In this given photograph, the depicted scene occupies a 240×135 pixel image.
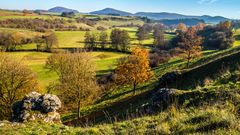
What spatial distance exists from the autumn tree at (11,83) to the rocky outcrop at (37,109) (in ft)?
55.0

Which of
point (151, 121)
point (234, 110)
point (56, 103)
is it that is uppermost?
point (234, 110)

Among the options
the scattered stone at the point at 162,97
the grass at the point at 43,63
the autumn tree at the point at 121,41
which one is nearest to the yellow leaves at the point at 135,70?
the grass at the point at 43,63

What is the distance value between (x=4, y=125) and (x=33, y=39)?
145 m

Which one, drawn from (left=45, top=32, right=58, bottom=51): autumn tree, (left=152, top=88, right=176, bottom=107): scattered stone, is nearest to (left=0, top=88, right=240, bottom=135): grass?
(left=152, top=88, right=176, bottom=107): scattered stone

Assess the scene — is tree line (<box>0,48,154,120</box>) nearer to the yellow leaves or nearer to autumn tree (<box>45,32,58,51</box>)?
the yellow leaves

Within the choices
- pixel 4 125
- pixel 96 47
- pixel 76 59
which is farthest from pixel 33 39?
pixel 4 125

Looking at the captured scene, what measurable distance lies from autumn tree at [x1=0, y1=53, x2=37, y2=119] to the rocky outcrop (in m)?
16.8

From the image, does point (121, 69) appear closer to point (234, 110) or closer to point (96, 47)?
point (234, 110)

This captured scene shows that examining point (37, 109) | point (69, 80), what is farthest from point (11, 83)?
point (37, 109)

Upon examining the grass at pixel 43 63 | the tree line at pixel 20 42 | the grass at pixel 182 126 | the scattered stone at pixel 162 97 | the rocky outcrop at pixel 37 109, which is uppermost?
the grass at pixel 182 126

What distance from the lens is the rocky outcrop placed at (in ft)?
84.6

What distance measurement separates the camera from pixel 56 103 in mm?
Answer: 27953

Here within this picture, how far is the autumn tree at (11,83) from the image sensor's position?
1683 inches

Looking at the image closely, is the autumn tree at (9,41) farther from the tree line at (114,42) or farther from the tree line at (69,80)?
the tree line at (69,80)
